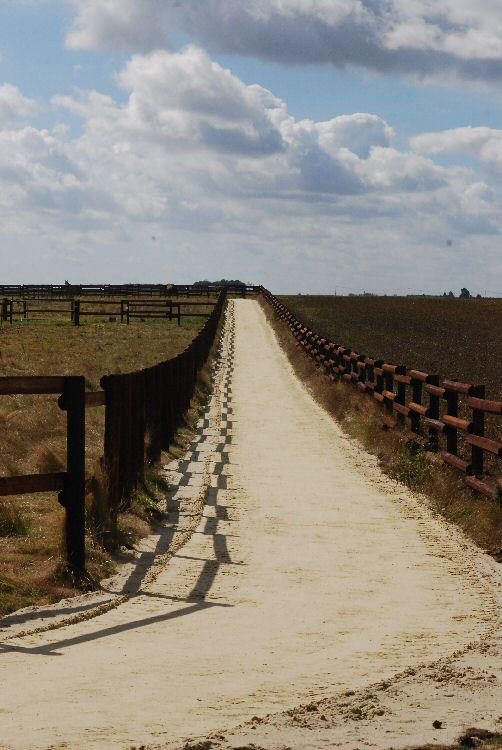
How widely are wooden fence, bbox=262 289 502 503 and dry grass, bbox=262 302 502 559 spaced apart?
0.53 ft

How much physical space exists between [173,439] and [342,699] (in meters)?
12.3

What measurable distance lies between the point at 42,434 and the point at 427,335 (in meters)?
34.8

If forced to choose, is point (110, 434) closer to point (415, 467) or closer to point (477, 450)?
point (477, 450)

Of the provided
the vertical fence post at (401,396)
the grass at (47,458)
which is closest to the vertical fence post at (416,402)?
the vertical fence post at (401,396)

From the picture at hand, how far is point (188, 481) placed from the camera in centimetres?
1427

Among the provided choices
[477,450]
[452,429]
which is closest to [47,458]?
[452,429]

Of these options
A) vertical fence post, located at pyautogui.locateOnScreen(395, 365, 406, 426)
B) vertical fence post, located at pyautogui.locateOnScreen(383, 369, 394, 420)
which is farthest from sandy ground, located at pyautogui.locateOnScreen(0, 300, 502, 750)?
vertical fence post, located at pyautogui.locateOnScreen(383, 369, 394, 420)

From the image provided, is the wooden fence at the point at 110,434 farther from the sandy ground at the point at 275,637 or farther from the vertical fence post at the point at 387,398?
the vertical fence post at the point at 387,398

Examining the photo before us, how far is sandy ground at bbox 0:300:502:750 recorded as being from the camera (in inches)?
205

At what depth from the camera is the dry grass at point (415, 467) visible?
1098 cm

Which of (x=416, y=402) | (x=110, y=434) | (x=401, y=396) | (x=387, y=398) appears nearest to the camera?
(x=110, y=434)

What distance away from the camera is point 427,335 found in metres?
49.8

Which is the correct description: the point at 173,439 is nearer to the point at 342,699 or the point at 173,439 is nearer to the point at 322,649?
→ the point at 322,649

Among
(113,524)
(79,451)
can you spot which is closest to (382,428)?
(113,524)
